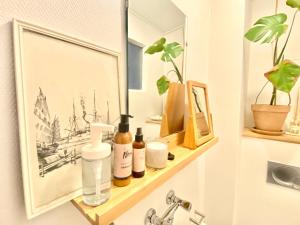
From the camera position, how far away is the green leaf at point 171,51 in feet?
2.65

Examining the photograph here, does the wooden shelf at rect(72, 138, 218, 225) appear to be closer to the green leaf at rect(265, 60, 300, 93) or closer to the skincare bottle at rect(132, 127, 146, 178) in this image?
the skincare bottle at rect(132, 127, 146, 178)

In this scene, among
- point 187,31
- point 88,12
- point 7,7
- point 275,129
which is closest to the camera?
point 7,7

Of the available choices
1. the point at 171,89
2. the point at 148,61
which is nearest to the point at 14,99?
the point at 148,61

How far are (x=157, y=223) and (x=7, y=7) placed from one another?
78 cm

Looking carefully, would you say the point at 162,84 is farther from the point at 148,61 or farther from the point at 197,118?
the point at 197,118

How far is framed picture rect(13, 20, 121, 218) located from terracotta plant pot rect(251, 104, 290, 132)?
111cm

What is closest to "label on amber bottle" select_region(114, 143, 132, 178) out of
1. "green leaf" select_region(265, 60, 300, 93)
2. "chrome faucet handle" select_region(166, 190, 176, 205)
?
"chrome faucet handle" select_region(166, 190, 176, 205)

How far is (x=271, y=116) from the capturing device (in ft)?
3.83

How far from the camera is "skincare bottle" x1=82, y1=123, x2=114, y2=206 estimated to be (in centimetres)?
40

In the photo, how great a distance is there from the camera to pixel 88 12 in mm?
455

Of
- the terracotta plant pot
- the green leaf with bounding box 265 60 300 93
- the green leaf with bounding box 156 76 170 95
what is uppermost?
the green leaf with bounding box 265 60 300 93

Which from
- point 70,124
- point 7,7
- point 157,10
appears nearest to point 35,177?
point 70,124

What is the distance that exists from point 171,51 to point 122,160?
0.59 meters

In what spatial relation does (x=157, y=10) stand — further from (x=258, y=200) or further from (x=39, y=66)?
(x=258, y=200)
